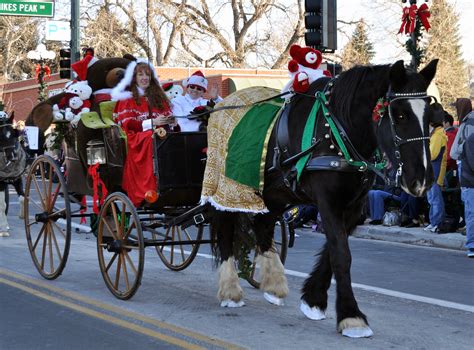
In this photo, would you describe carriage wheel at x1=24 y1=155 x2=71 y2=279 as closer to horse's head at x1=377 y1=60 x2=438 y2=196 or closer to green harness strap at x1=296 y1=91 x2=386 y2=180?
green harness strap at x1=296 y1=91 x2=386 y2=180

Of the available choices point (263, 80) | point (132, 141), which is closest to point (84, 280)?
point (132, 141)

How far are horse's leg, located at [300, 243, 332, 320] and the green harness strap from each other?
2.37ft

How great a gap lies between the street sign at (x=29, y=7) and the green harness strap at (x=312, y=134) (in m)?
16.7

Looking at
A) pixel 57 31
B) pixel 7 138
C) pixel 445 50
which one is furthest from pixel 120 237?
pixel 445 50

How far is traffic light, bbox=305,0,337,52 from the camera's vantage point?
13.4m

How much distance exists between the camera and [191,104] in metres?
8.45

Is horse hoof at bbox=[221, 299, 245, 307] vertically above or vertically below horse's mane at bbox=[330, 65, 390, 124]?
below

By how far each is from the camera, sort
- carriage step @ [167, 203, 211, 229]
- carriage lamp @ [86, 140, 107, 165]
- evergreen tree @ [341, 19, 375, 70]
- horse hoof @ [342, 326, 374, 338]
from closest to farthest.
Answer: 1. horse hoof @ [342, 326, 374, 338]
2. carriage step @ [167, 203, 211, 229]
3. carriage lamp @ [86, 140, 107, 165]
4. evergreen tree @ [341, 19, 375, 70]

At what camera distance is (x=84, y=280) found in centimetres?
876

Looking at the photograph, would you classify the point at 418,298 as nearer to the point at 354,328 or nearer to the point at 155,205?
the point at 354,328

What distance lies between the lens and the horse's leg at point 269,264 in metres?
7.31

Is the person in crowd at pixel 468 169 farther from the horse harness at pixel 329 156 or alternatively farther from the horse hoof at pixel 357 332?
the horse hoof at pixel 357 332

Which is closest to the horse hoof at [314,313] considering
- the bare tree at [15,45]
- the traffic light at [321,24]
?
the traffic light at [321,24]

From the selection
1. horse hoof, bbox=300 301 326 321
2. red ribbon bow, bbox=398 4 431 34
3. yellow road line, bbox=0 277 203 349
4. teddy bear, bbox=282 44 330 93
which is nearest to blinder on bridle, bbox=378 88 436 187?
teddy bear, bbox=282 44 330 93
